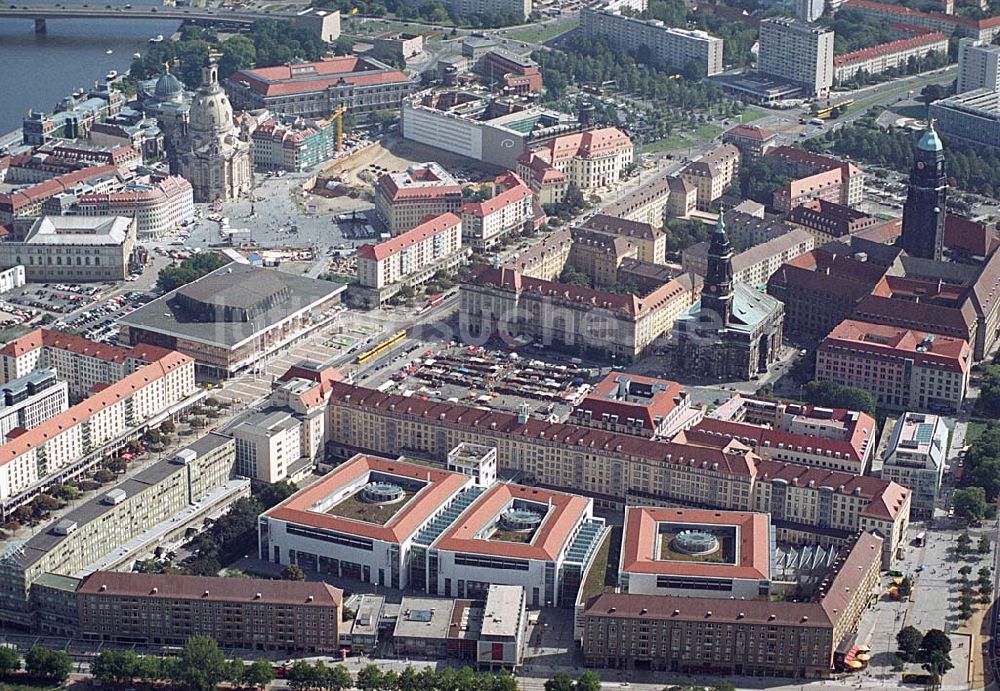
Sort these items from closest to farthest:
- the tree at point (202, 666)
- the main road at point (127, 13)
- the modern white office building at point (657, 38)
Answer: the tree at point (202, 666)
the modern white office building at point (657, 38)
the main road at point (127, 13)

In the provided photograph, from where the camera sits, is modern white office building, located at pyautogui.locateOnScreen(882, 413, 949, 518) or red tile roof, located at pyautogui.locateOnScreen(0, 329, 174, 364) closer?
modern white office building, located at pyautogui.locateOnScreen(882, 413, 949, 518)

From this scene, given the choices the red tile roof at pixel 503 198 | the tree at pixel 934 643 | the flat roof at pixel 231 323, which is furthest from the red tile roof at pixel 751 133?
the tree at pixel 934 643

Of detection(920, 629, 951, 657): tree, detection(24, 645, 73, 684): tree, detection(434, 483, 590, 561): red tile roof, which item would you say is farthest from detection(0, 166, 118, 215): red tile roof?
detection(920, 629, 951, 657): tree

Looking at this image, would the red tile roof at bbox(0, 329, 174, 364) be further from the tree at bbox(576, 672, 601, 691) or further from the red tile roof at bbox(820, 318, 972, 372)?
the tree at bbox(576, 672, 601, 691)

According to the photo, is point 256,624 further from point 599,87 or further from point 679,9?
point 679,9

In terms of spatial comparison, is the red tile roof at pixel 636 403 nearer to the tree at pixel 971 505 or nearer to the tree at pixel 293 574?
the tree at pixel 971 505

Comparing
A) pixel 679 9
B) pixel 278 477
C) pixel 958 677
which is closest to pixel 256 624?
pixel 278 477
